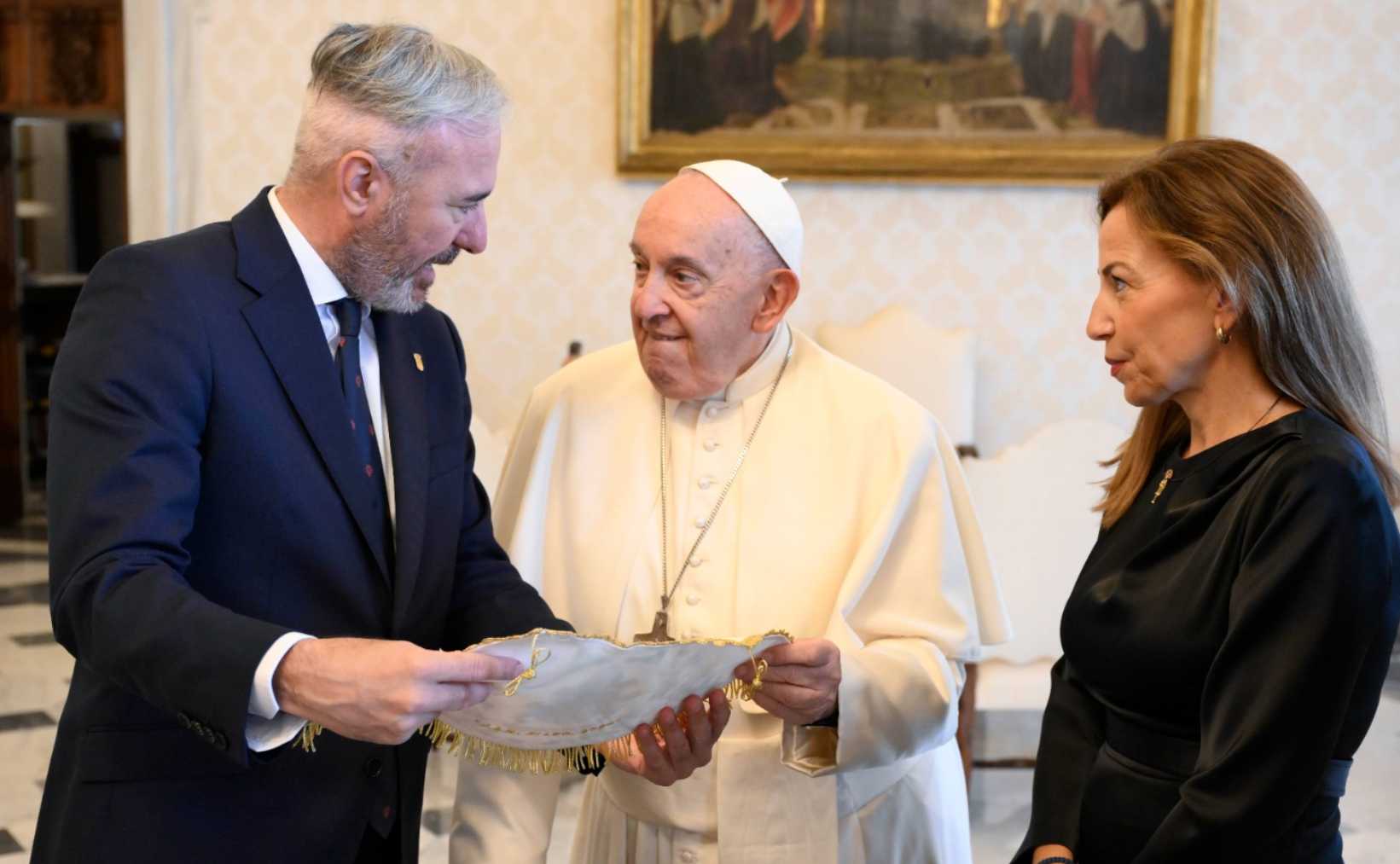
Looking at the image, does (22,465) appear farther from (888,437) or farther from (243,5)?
(888,437)

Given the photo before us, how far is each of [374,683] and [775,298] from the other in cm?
127

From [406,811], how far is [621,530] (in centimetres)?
70

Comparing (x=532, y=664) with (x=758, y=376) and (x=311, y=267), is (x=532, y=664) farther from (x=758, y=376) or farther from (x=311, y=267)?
(x=758, y=376)

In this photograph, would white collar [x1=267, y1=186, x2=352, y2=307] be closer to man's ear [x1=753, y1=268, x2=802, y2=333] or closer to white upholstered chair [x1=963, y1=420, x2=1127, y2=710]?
man's ear [x1=753, y1=268, x2=802, y2=333]

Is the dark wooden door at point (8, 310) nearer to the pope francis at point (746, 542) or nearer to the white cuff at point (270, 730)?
the pope francis at point (746, 542)

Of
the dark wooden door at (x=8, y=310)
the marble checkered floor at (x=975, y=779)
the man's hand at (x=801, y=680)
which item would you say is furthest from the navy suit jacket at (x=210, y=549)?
the dark wooden door at (x=8, y=310)

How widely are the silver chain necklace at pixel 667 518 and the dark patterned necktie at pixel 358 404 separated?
1.92 feet

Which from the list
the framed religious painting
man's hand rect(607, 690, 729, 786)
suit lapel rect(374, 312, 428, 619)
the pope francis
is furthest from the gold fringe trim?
the framed religious painting

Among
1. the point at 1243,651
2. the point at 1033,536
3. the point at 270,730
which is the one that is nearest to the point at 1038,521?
the point at 1033,536

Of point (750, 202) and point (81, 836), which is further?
point (750, 202)

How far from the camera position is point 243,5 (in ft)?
23.0

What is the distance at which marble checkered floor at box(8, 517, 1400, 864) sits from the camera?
192 inches

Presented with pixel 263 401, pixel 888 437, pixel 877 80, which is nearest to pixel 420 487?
pixel 263 401

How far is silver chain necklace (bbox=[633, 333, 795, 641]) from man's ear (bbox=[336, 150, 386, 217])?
836mm
